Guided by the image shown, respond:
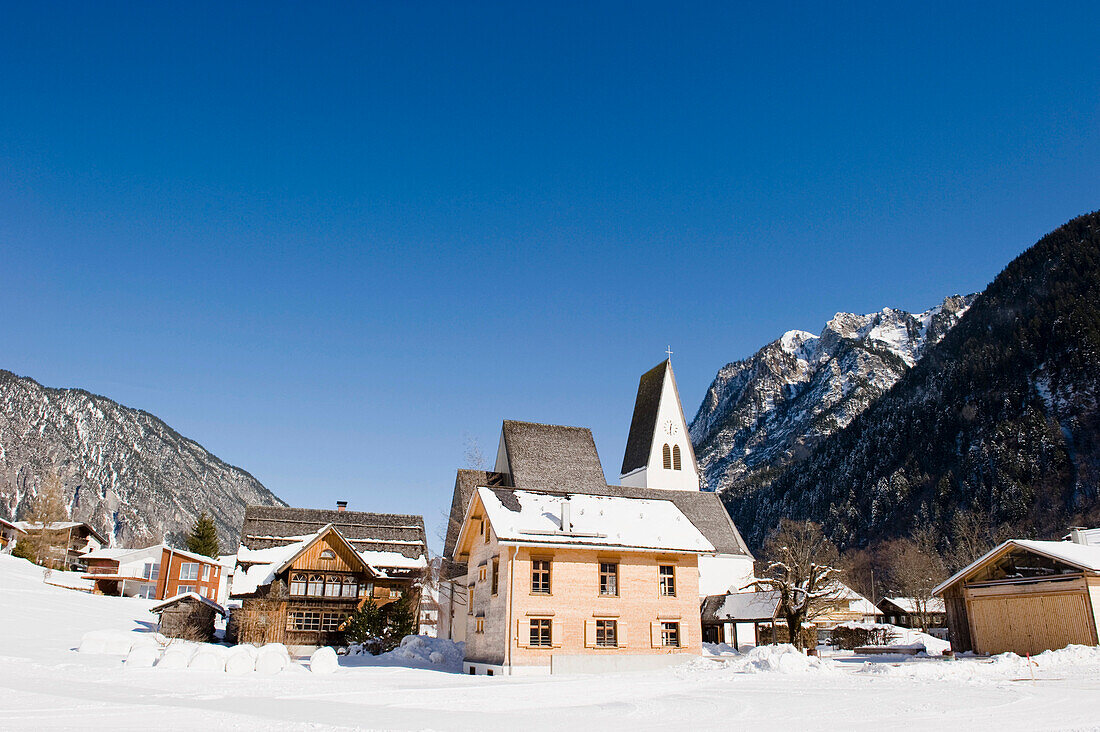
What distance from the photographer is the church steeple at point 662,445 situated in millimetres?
60562

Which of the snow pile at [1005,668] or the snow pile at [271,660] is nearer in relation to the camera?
the snow pile at [1005,668]

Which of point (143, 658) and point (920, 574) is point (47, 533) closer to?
point (143, 658)

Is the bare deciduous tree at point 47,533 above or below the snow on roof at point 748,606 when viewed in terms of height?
above

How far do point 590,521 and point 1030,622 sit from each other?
17439 mm

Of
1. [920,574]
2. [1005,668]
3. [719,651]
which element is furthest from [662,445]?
[1005,668]

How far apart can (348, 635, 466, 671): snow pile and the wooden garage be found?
71.2ft

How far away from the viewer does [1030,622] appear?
2875 centimetres

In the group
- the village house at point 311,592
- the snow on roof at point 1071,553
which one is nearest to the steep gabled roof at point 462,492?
the village house at point 311,592

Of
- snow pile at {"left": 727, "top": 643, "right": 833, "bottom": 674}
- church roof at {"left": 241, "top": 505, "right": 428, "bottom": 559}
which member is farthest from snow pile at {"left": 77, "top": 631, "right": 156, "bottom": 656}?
snow pile at {"left": 727, "top": 643, "right": 833, "bottom": 674}

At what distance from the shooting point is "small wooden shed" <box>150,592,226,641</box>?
39500 mm

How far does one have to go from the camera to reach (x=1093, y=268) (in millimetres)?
115062

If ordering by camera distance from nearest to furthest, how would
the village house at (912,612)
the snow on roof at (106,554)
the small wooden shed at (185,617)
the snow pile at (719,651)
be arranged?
the snow pile at (719,651), the small wooden shed at (185,617), the village house at (912,612), the snow on roof at (106,554)

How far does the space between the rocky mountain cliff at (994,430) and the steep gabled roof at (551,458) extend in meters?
60.1

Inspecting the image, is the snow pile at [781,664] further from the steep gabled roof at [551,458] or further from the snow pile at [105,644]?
the snow pile at [105,644]
